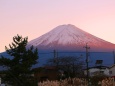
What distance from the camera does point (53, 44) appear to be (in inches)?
5027

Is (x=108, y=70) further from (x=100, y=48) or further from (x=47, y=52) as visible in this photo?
(x=100, y=48)

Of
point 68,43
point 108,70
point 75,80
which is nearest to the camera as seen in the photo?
point 75,80

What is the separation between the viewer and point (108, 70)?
65.2 metres

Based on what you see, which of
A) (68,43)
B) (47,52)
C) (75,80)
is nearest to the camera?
(75,80)

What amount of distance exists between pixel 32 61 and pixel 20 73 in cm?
116

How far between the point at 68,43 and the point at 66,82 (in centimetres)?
11157

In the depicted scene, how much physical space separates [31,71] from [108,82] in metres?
8.49

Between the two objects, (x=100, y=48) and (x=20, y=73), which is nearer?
(x=20, y=73)

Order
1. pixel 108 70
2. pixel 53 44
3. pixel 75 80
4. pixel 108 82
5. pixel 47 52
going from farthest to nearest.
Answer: pixel 53 44 < pixel 47 52 < pixel 108 70 < pixel 75 80 < pixel 108 82

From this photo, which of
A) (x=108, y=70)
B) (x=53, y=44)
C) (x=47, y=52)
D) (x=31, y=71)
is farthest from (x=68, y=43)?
(x=31, y=71)

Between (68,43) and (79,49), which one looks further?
(68,43)

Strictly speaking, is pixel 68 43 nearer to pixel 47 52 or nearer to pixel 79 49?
pixel 79 49

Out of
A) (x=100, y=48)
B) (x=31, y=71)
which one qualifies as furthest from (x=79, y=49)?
(x=31, y=71)

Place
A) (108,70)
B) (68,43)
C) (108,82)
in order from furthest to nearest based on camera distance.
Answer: (68,43)
(108,70)
(108,82)
